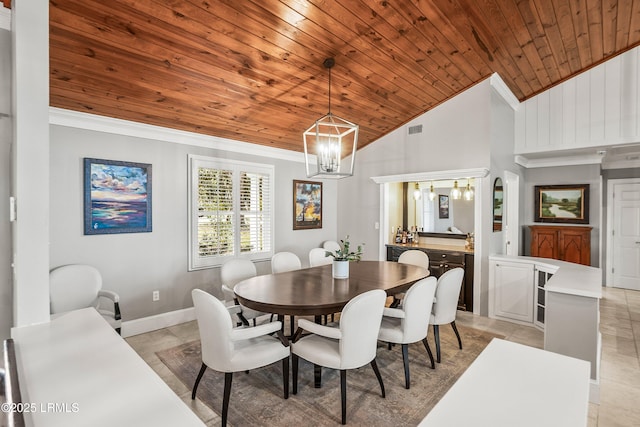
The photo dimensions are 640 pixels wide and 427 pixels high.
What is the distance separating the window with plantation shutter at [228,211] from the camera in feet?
13.9

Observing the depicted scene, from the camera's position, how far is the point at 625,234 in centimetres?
583

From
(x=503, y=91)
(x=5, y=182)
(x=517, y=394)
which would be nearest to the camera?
(x=517, y=394)

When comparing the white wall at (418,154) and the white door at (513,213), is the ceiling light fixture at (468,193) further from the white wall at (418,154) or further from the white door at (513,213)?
the white wall at (418,154)

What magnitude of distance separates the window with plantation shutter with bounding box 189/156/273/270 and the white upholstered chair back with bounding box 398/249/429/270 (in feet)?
6.74

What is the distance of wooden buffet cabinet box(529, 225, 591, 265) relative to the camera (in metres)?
5.43

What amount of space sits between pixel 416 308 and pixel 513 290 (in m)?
2.32

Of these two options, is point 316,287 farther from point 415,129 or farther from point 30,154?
point 415,129

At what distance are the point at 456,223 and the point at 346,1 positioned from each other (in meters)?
4.12

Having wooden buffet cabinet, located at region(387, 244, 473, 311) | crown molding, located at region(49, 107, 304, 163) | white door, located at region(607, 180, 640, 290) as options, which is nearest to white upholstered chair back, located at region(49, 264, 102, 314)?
crown molding, located at region(49, 107, 304, 163)

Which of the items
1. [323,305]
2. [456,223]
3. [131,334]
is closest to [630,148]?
[456,223]

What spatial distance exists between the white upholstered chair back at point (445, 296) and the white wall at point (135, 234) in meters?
2.90

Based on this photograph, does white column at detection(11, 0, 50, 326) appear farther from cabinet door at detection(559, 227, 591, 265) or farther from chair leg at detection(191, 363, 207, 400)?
cabinet door at detection(559, 227, 591, 265)

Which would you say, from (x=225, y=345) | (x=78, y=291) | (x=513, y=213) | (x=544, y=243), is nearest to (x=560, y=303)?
(x=225, y=345)

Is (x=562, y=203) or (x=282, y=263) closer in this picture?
(x=282, y=263)
